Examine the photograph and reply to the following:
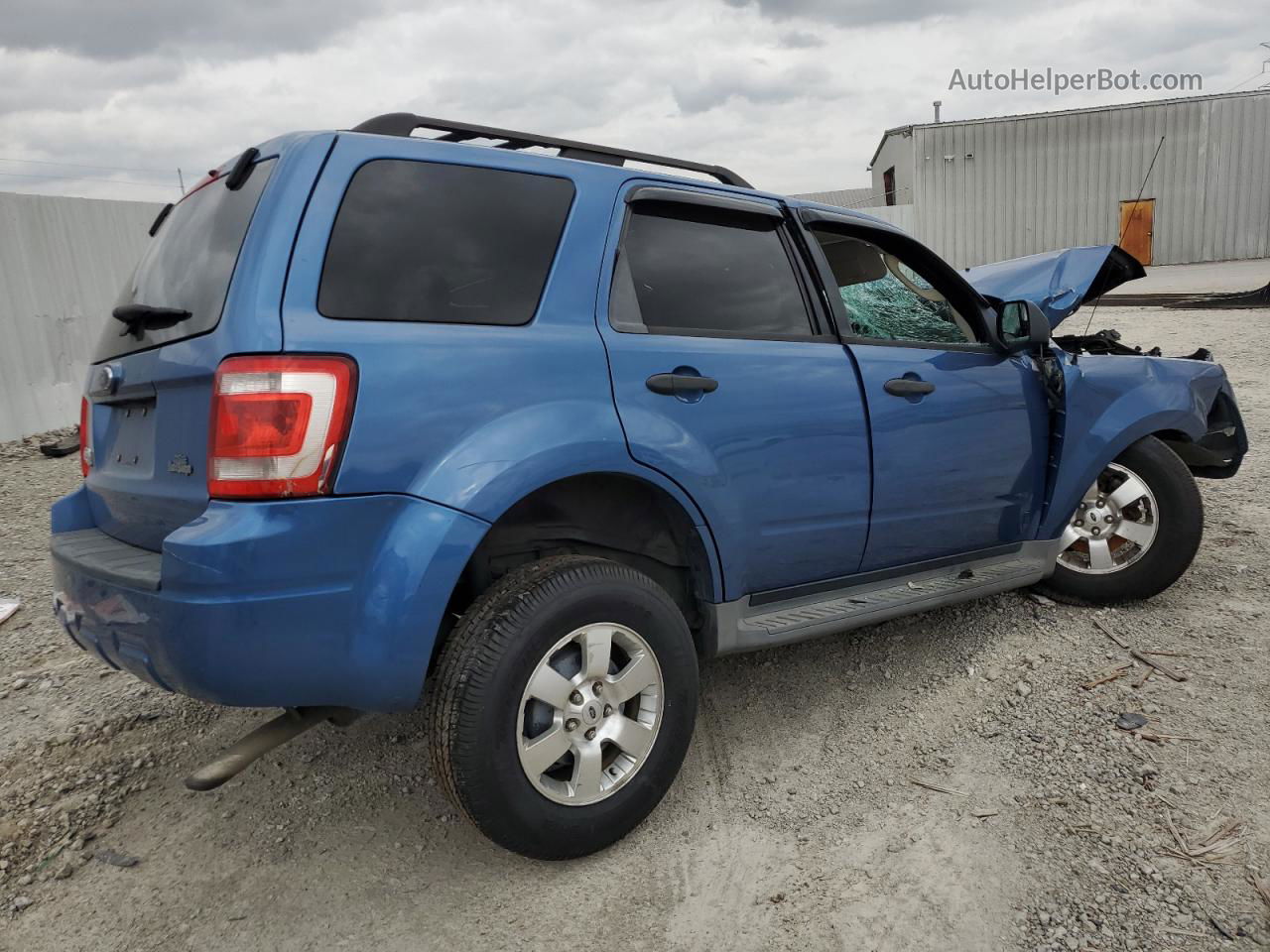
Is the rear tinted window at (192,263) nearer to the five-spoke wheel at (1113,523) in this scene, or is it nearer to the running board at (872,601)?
the running board at (872,601)

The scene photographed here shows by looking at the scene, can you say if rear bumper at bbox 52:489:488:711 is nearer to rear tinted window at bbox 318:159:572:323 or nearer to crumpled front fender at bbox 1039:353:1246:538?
rear tinted window at bbox 318:159:572:323

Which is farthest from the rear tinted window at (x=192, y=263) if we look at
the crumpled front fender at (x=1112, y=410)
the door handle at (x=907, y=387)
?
the crumpled front fender at (x=1112, y=410)

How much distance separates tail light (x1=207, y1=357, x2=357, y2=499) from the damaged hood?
126 inches

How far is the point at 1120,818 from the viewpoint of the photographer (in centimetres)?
239

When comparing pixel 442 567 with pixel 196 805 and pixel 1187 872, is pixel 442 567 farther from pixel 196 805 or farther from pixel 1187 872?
pixel 1187 872

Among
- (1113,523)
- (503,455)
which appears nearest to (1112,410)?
(1113,523)

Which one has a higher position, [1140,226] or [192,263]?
[1140,226]

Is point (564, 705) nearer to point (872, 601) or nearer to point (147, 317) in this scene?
point (872, 601)

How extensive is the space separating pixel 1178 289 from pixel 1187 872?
1785 centimetres

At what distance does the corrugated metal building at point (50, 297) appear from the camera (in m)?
8.06

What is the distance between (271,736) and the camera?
7.10ft

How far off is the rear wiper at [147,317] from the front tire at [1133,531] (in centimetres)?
350

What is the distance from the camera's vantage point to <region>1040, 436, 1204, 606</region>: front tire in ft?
12.4

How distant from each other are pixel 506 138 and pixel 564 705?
5.25 feet
